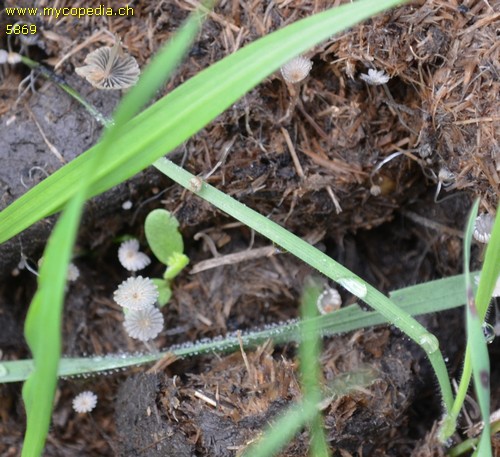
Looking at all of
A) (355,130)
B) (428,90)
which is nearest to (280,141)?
(355,130)

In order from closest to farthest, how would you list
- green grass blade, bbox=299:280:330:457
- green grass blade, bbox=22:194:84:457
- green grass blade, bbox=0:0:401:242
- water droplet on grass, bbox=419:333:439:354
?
green grass blade, bbox=22:194:84:457, green grass blade, bbox=0:0:401:242, green grass blade, bbox=299:280:330:457, water droplet on grass, bbox=419:333:439:354

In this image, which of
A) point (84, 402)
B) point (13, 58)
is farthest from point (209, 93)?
point (84, 402)

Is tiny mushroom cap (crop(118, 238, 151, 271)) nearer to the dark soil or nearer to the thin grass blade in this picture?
the dark soil

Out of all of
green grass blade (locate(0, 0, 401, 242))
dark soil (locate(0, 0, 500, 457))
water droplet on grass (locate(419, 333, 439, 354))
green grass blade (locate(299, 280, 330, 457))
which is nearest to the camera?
green grass blade (locate(0, 0, 401, 242))

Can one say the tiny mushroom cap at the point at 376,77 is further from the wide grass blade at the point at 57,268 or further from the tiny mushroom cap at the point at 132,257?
the tiny mushroom cap at the point at 132,257

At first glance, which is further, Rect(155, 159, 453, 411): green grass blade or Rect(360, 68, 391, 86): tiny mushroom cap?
Rect(360, 68, 391, 86): tiny mushroom cap

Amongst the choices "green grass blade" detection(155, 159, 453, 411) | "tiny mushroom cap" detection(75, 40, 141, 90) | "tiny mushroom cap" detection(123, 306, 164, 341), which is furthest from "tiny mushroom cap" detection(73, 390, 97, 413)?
"tiny mushroom cap" detection(75, 40, 141, 90)

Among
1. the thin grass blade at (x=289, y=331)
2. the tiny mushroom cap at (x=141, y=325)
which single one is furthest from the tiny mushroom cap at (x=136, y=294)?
the thin grass blade at (x=289, y=331)

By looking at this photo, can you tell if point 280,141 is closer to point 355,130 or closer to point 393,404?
point 355,130
